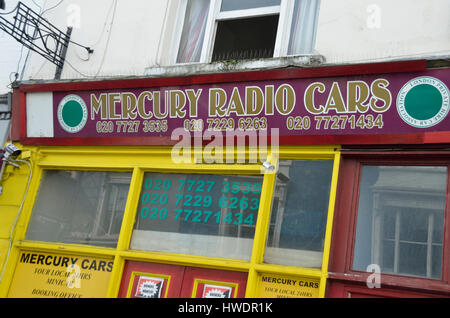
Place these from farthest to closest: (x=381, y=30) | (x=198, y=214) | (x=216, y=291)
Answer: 1. (x=198, y=214)
2. (x=381, y=30)
3. (x=216, y=291)

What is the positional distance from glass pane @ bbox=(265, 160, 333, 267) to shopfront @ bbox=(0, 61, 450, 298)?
0.01 metres

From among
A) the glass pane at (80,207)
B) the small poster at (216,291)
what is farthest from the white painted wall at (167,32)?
the small poster at (216,291)

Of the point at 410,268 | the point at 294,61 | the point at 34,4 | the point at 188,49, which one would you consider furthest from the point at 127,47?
the point at 410,268

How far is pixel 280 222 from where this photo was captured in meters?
5.39

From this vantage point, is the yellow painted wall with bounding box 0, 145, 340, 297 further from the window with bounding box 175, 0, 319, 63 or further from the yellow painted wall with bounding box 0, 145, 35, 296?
the window with bounding box 175, 0, 319, 63

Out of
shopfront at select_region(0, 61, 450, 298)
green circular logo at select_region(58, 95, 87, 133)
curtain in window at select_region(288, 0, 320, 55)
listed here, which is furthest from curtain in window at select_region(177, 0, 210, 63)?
green circular logo at select_region(58, 95, 87, 133)

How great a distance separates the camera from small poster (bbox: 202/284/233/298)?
5281 mm

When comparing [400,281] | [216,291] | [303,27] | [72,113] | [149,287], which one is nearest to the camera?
[400,281]

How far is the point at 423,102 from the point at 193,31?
127 inches

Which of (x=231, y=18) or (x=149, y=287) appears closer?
(x=149, y=287)

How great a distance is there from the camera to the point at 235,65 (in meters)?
6.00

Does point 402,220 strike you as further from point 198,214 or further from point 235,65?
point 235,65

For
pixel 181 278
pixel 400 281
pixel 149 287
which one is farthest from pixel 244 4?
pixel 400 281

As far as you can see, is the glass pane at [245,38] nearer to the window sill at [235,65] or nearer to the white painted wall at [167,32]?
the window sill at [235,65]
